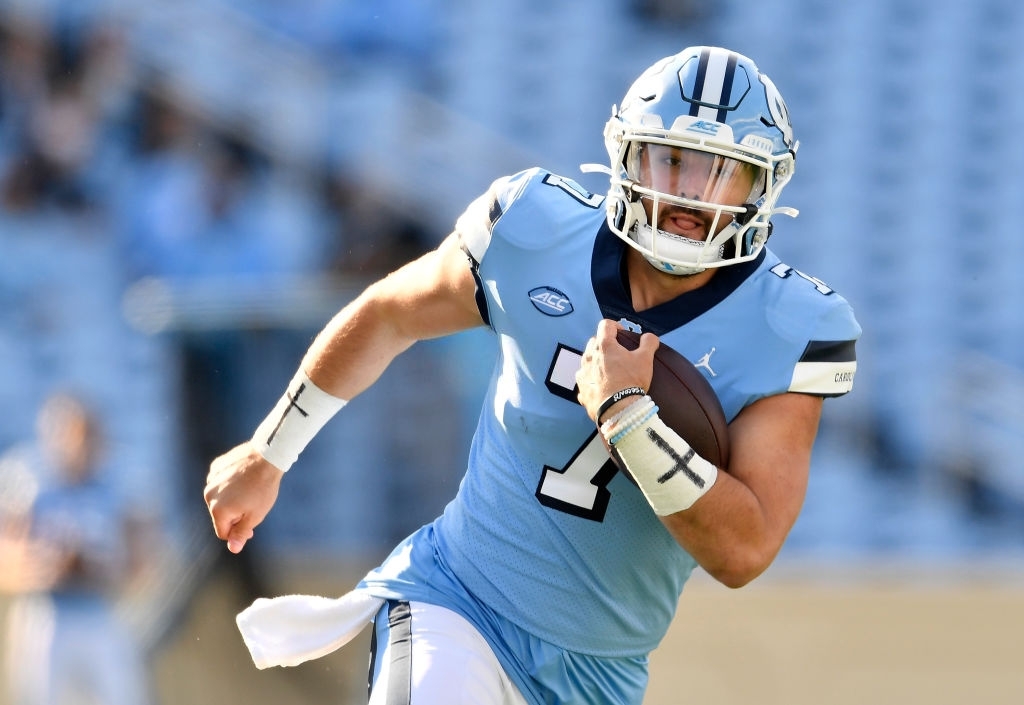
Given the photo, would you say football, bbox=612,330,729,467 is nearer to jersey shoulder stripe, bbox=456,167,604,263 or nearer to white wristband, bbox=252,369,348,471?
jersey shoulder stripe, bbox=456,167,604,263

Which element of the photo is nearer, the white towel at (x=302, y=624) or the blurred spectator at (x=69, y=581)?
the white towel at (x=302, y=624)

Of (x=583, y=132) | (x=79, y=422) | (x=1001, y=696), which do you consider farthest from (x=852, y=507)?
(x=79, y=422)

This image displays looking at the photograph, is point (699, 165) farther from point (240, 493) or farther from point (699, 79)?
point (240, 493)

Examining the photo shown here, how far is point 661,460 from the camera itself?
238 cm

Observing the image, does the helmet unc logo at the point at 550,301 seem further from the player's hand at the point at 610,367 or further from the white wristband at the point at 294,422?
the white wristband at the point at 294,422

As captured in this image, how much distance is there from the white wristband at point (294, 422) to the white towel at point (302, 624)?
347 mm

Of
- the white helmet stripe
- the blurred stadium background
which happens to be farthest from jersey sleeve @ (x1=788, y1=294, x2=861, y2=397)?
the blurred stadium background

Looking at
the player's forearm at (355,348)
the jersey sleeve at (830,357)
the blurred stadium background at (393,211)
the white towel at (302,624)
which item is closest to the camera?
the jersey sleeve at (830,357)

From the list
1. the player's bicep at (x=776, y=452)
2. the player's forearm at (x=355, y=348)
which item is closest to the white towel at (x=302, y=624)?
the player's forearm at (x=355, y=348)

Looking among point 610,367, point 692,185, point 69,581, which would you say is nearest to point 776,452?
point 610,367

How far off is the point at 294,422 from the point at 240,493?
184mm

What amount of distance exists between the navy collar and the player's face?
11 centimetres

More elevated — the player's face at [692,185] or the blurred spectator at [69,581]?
the player's face at [692,185]

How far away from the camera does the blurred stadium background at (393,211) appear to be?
684 centimetres
